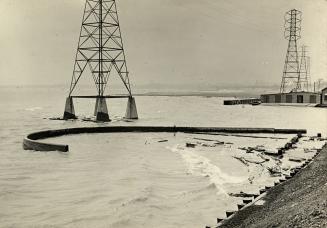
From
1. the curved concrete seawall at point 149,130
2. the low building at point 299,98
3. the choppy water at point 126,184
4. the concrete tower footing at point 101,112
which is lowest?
the choppy water at point 126,184

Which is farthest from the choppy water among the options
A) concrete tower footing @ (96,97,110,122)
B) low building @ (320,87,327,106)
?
low building @ (320,87,327,106)

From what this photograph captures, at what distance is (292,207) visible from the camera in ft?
33.7

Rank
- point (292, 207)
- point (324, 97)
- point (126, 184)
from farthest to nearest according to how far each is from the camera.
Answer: point (324, 97) → point (126, 184) → point (292, 207)

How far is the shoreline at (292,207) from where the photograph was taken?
878 cm

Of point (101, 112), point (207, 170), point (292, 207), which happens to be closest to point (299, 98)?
point (101, 112)

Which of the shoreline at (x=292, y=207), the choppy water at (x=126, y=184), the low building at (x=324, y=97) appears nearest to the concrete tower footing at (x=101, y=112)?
the choppy water at (x=126, y=184)

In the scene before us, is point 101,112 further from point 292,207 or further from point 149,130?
point 292,207

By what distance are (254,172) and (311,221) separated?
1120 cm

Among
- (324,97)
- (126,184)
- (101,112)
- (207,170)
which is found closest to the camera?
(126,184)

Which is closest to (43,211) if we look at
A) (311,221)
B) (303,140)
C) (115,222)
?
(115,222)

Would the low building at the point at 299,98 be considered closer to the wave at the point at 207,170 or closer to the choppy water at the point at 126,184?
the choppy water at the point at 126,184

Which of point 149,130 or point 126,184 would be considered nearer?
point 126,184

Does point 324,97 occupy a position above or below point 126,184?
above

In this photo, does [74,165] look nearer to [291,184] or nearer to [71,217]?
[71,217]
